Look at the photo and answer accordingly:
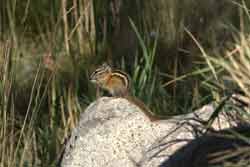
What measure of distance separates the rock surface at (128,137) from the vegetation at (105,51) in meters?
0.73

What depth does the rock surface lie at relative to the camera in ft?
14.8

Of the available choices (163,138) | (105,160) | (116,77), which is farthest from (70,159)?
(116,77)

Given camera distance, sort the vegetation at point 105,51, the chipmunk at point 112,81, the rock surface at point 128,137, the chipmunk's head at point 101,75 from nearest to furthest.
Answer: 1. the rock surface at point 128,137
2. the chipmunk at point 112,81
3. the chipmunk's head at point 101,75
4. the vegetation at point 105,51

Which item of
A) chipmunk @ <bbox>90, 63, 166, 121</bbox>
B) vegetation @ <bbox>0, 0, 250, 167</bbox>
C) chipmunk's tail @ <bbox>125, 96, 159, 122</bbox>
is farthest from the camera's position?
vegetation @ <bbox>0, 0, 250, 167</bbox>

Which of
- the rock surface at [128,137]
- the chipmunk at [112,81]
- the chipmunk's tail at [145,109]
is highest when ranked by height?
the chipmunk at [112,81]

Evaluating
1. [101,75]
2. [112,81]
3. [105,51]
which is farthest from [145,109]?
[105,51]

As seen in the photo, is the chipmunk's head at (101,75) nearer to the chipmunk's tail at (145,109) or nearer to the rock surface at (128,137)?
the chipmunk's tail at (145,109)

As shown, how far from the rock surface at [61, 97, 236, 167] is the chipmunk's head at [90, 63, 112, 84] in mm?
776

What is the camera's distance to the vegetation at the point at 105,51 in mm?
6098

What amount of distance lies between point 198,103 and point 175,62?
678mm

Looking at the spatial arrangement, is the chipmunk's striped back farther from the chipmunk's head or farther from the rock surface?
the rock surface

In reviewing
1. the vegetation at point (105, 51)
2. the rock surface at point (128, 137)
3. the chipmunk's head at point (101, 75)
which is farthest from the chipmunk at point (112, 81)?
the rock surface at point (128, 137)

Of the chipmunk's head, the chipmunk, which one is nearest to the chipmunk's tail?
the chipmunk

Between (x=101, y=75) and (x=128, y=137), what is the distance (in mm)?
1217
